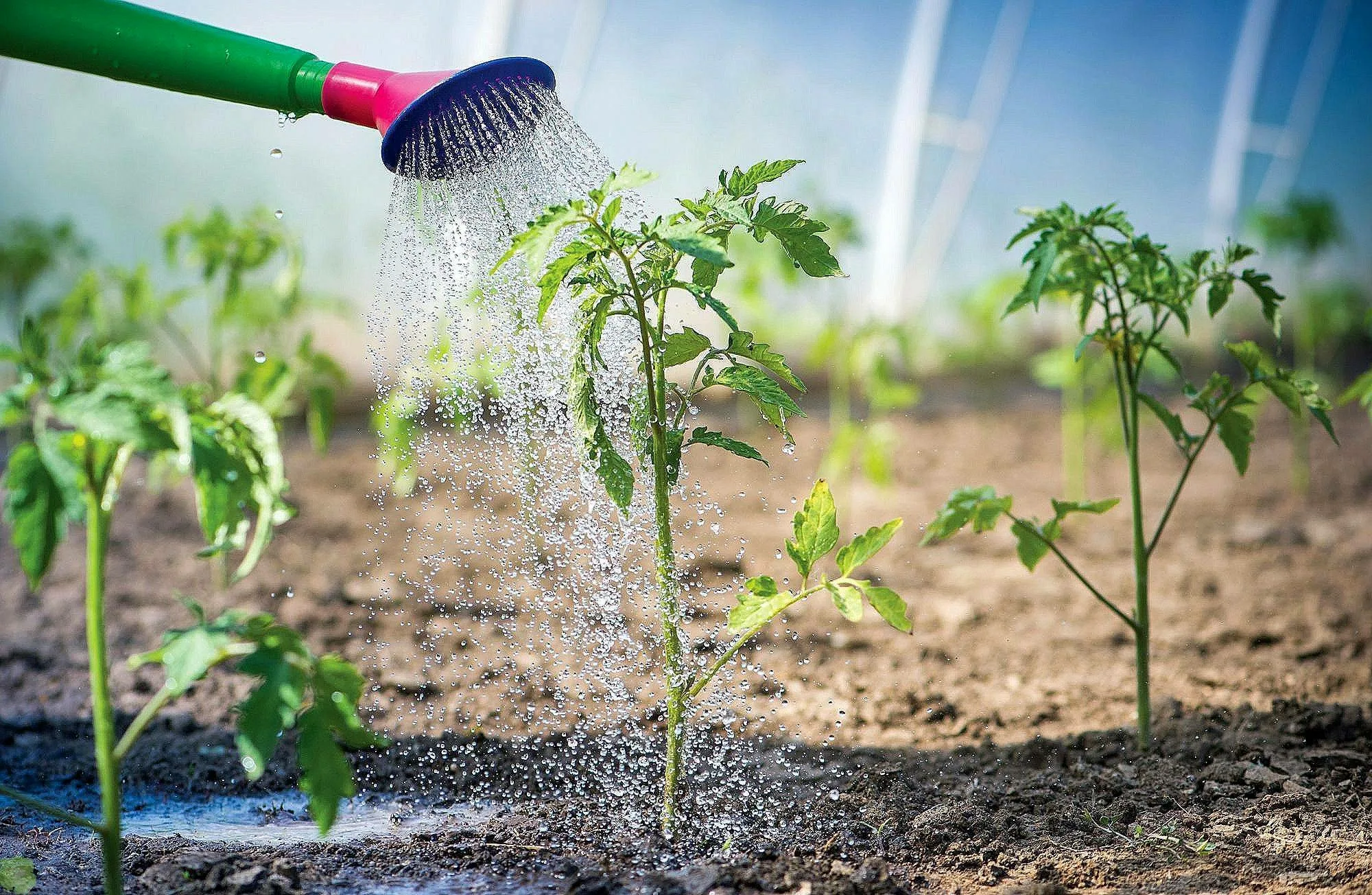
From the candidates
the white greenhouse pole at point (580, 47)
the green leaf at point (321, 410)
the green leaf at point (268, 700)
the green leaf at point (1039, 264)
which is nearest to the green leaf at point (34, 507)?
the green leaf at point (268, 700)

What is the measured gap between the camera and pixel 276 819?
2.12m

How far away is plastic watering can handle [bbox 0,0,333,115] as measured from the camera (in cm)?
158

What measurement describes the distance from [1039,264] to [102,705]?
64.2 inches

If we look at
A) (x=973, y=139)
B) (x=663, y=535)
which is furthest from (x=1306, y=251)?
(x=663, y=535)

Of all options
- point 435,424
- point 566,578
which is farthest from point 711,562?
point 435,424

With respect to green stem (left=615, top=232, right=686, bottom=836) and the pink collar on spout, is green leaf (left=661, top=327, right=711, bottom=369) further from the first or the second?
the pink collar on spout

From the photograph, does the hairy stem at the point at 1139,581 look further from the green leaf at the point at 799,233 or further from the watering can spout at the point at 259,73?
the watering can spout at the point at 259,73

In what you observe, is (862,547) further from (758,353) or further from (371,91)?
(371,91)

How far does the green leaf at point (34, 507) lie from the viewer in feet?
4.15

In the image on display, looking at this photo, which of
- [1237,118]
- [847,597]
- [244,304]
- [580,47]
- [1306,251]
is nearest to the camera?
[847,597]

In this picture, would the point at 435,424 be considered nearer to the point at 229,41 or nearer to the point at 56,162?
the point at 56,162

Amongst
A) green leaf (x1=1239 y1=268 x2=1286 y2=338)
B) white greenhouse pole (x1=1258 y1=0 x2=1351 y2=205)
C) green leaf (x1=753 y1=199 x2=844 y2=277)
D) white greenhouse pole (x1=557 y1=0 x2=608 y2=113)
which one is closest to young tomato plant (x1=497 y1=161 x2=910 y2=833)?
green leaf (x1=753 y1=199 x2=844 y2=277)

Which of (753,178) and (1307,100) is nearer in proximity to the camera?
(753,178)

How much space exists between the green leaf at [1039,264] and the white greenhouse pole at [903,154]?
4405 millimetres
